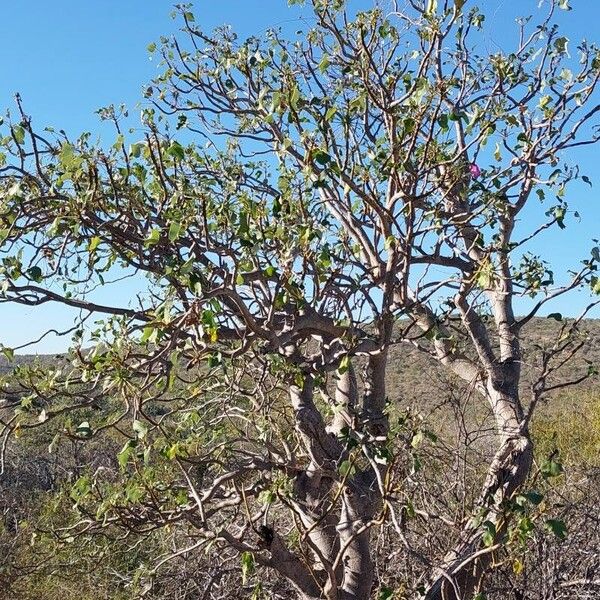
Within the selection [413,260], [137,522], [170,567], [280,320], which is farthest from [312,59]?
[170,567]

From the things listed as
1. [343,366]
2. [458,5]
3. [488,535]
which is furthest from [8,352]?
[458,5]

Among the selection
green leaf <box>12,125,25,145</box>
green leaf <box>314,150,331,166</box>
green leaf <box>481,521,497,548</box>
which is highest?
green leaf <box>12,125,25,145</box>

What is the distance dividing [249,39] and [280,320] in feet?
6.50

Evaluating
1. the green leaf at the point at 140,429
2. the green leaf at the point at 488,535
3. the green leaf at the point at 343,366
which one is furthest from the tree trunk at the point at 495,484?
the green leaf at the point at 140,429

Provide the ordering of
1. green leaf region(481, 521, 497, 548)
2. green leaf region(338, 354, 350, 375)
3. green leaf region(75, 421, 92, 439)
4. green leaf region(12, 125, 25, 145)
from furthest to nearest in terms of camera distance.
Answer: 1. green leaf region(338, 354, 350, 375)
2. green leaf region(12, 125, 25, 145)
3. green leaf region(75, 421, 92, 439)
4. green leaf region(481, 521, 497, 548)

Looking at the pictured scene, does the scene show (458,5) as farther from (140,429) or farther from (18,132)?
(140,429)

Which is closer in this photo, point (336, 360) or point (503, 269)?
point (336, 360)

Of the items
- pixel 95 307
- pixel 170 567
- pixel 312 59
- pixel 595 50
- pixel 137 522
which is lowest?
pixel 170 567

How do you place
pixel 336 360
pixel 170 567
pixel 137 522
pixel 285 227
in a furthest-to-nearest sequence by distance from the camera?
pixel 170 567 → pixel 137 522 → pixel 336 360 → pixel 285 227

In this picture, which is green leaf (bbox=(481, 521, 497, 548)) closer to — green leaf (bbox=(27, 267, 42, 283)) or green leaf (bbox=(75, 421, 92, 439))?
green leaf (bbox=(75, 421, 92, 439))

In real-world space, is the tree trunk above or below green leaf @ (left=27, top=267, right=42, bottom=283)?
below

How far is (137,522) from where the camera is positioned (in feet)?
10.9

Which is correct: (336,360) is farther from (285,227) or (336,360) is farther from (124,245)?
(124,245)

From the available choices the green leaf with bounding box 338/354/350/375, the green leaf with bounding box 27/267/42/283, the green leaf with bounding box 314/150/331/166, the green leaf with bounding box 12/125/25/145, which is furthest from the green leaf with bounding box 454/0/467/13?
the green leaf with bounding box 27/267/42/283
